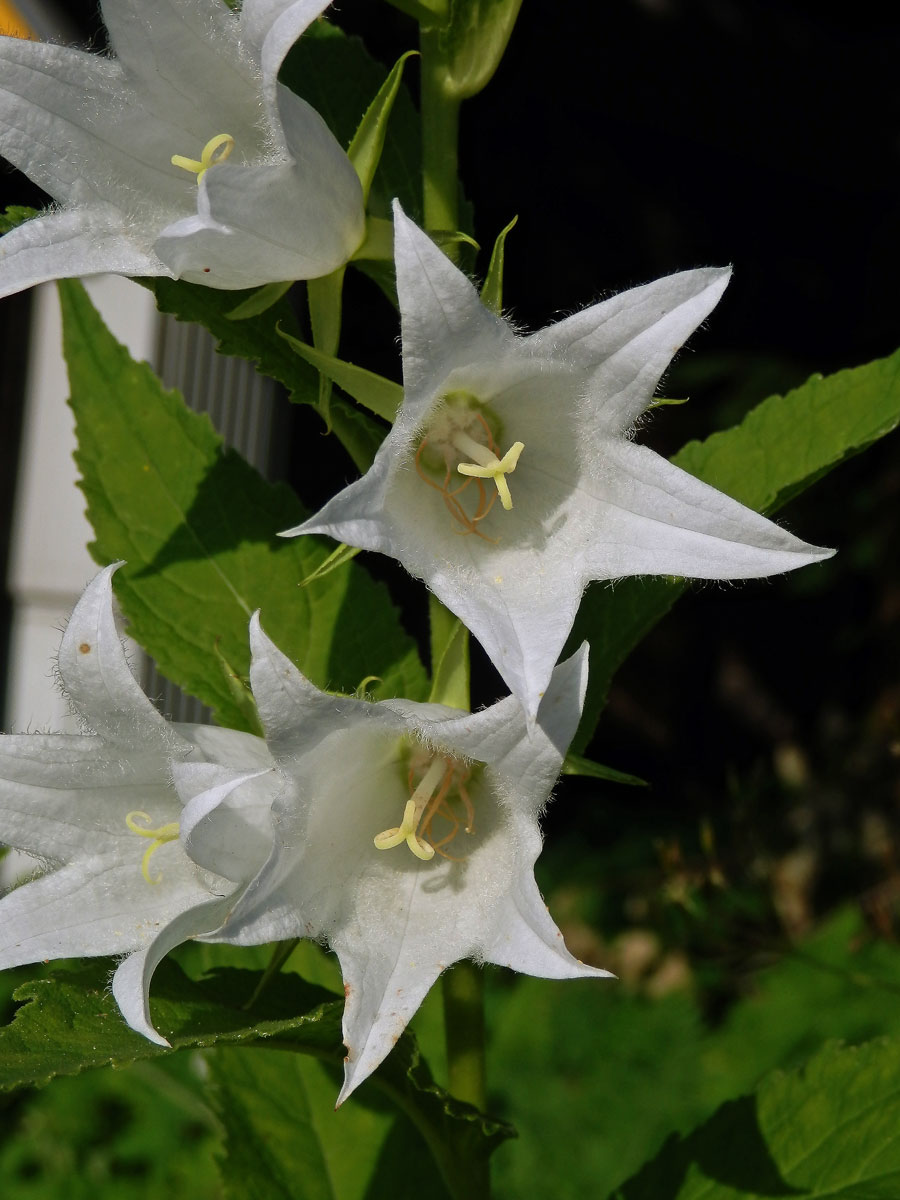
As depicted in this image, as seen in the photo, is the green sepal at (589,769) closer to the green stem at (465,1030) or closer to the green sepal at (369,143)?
the green stem at (465,1030)

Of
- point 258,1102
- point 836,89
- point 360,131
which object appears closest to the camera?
point 360,131

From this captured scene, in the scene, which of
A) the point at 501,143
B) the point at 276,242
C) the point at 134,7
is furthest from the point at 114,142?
the point at 501,143

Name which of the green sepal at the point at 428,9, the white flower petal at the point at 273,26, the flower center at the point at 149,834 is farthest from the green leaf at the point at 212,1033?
the green sepal at the point at 428,9

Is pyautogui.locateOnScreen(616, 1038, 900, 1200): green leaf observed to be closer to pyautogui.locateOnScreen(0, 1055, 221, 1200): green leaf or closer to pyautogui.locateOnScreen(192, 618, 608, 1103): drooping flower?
pyautogui.locateOnScreen(192, 618, 608, 1103): drooping flower

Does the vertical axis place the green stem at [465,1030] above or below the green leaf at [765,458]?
below

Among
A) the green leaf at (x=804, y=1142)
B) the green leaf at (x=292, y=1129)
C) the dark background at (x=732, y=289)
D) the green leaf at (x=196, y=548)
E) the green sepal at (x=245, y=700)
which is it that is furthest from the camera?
the dark background at (x=732, y=289)

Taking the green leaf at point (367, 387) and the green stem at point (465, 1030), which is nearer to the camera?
the green leaf at point (367, 387)

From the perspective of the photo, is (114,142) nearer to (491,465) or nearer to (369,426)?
(369,426)

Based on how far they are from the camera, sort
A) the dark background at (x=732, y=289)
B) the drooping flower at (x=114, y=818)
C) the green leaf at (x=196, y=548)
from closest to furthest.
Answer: the drooping flower at (x=114, y=818)
the green leaf at (x=196, y=548)
the dark background at (x=732, y=289)
